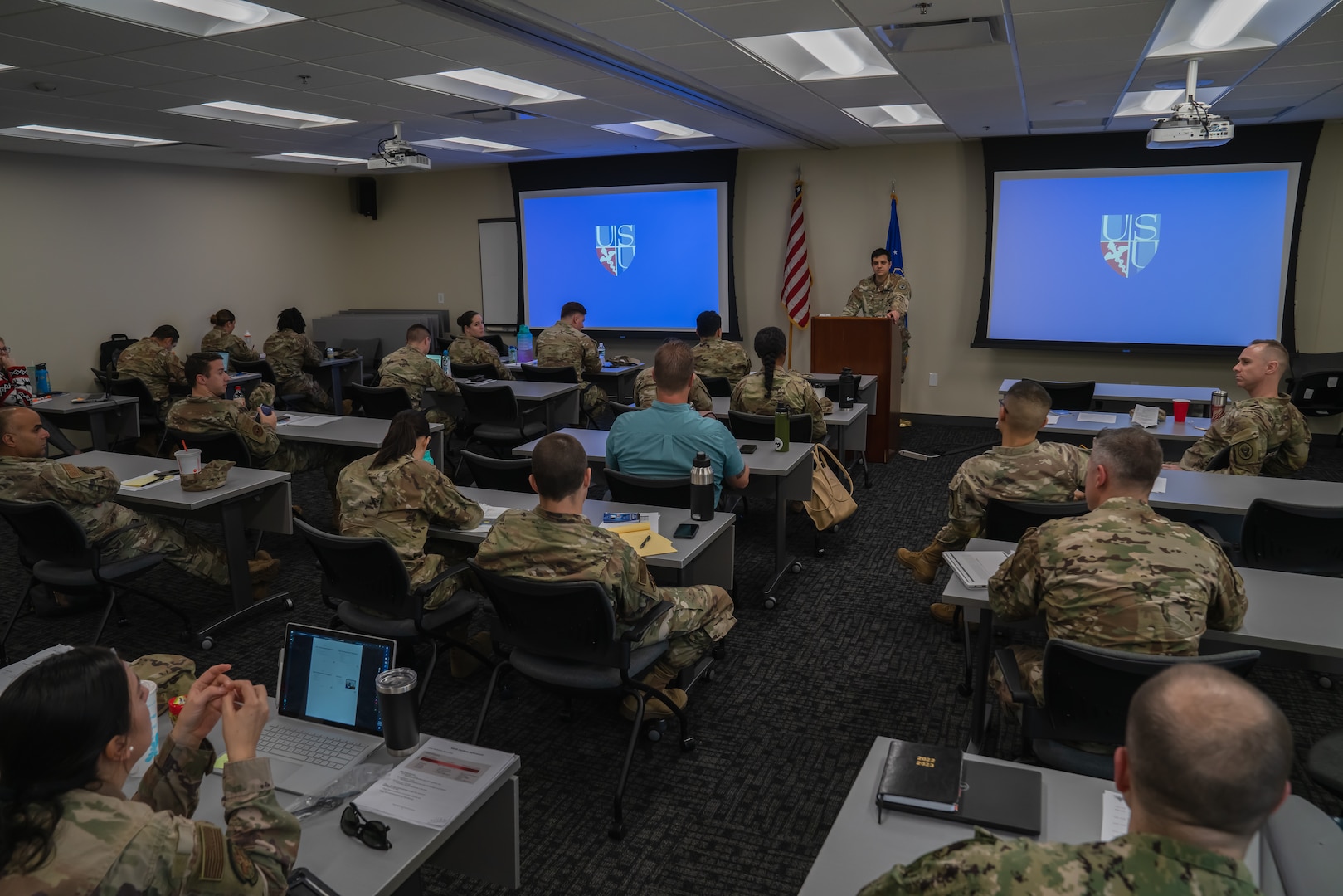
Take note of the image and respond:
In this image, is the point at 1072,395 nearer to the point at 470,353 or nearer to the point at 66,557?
the point at 470,353

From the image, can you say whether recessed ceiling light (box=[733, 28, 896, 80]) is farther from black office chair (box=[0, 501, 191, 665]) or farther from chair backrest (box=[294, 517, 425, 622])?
black office chair (box=[0, 501, 191, 665])


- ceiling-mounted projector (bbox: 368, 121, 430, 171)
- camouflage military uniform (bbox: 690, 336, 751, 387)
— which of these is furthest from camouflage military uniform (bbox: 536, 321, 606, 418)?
ceiling-mounted projector (bbox: 368, 121, 430, 171)

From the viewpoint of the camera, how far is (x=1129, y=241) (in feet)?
26.8

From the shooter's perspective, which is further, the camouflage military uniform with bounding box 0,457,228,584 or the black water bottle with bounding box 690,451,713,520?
the camouflage military uniform with bounding box 0,457,228,584

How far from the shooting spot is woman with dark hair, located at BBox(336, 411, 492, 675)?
11.4 feet

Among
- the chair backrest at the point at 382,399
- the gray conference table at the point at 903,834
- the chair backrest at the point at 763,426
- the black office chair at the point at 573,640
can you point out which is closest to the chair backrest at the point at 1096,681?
the gray conference table at the point at 903,834

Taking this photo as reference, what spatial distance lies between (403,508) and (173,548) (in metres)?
1.67

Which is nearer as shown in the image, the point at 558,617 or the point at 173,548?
the point at 558,617

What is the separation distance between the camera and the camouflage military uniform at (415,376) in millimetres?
7059

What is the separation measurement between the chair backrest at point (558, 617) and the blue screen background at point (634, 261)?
740 cm

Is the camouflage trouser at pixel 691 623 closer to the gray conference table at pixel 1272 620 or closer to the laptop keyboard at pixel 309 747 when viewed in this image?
the gray conference table at pixel 1272 620

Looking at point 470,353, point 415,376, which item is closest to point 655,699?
point 415,376

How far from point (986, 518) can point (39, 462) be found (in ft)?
13.8

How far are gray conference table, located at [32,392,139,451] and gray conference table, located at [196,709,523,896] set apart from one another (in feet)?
20.0
